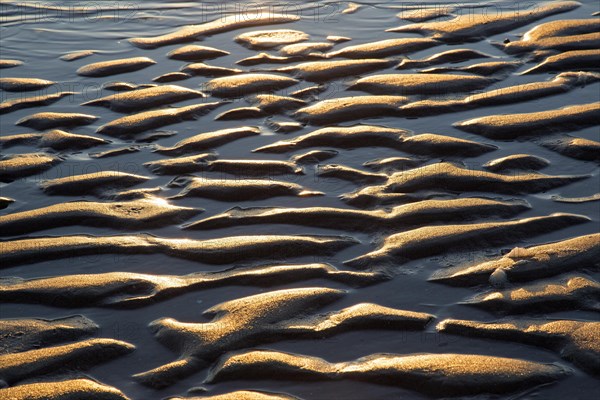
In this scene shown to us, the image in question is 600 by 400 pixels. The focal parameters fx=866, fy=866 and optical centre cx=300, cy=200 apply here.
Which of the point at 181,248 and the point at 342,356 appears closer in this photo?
the point at 342,356

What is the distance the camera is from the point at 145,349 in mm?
2293

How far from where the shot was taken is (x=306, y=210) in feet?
9.78

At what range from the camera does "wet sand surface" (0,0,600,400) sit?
2.19 metres

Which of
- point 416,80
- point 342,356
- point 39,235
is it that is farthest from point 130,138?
point 342,356

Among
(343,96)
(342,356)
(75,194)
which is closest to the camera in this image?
(342,356)

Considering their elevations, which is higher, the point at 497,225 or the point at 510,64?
the point at 510,64

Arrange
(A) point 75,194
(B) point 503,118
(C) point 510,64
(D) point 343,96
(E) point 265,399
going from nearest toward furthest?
(E) point 265,399 → (A) point 75,194 → (B) point 503,118 → (D) point 343,96 → (C) point 510,64

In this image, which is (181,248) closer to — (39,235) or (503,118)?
(39,235)

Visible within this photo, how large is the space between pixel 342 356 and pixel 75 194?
1463mm

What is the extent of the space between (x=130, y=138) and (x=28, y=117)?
1.96 ft

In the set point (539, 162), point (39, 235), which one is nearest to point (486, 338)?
point (539, 162)

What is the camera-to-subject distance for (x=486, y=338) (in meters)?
2.25

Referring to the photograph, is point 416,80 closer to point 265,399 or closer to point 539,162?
point 539,162

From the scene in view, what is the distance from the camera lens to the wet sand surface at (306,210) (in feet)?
7.17
